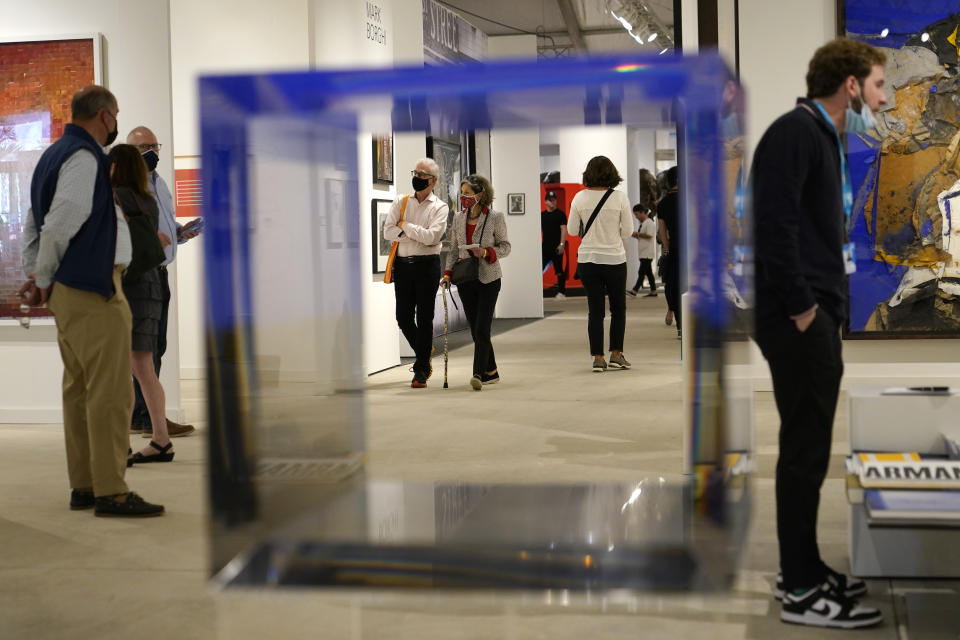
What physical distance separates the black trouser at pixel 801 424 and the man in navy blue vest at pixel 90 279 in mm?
2369

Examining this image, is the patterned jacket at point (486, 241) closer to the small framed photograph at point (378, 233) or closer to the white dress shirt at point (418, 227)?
the white dress shirt at point (418, 227)

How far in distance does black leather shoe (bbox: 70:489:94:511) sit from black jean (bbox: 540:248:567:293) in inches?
618

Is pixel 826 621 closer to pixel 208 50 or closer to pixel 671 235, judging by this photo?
pixel 208 50

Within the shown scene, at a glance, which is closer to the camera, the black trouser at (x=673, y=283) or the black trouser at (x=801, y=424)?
the black trouser at (x=801, y=424)

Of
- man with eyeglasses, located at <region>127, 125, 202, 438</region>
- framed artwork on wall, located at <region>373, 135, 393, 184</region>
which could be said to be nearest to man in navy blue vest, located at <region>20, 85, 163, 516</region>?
man with eyeglasses, located at <region>127, 125, 202, 438</region>

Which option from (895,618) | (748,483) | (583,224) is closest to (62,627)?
(748,483)

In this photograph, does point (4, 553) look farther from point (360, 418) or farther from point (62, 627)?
point (360, 418)

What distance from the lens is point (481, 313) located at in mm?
7895

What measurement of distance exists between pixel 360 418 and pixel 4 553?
1.28m

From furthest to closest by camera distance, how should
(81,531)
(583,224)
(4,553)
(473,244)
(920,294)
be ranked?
(583,224)
(473,244)
(920,294)
(81,531)
(4,553)

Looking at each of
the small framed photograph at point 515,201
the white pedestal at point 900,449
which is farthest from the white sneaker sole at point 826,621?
the small framed photograph at point 515,201

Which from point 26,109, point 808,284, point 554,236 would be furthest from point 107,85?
point 554,236

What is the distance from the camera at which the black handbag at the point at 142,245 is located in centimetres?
498

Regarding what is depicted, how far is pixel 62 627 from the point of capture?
3062 millimetres
